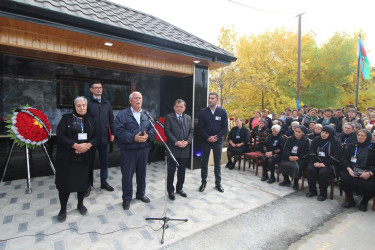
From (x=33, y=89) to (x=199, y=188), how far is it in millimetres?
4894

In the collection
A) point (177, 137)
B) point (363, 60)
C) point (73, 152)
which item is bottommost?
point (73, 152)

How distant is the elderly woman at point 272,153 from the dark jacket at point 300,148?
284 millimetres

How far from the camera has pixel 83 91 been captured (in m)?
5.89

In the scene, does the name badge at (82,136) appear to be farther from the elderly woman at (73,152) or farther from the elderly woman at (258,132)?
the elderly woman at (258,132)

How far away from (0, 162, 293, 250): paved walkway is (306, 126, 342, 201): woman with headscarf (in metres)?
0.56

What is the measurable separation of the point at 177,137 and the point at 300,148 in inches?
115

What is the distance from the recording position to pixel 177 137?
389cm

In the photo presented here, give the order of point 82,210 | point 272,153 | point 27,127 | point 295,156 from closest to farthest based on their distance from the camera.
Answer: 1. point 82,210
2. point 27,127
3. point 295,156
4. point 272,153

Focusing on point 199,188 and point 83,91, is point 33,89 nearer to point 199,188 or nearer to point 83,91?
point 83,91

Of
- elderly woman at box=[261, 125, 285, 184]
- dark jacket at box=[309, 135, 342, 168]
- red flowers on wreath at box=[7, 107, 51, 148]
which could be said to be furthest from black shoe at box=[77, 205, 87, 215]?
dark jacket at box=[309, 135, 342, 168]

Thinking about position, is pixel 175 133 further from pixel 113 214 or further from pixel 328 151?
pixel 328 151

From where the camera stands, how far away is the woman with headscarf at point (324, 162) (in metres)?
4.12

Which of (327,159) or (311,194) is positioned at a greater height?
(327,159)

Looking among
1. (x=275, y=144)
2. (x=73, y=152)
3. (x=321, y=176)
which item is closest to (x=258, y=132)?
(x=275, y=144)
